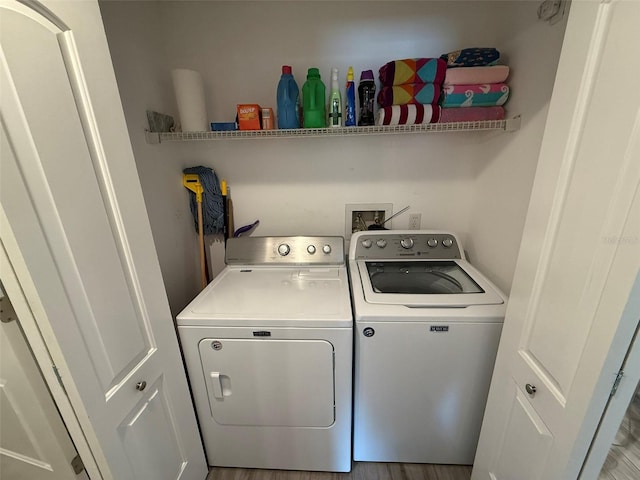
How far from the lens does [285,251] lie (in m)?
1.85

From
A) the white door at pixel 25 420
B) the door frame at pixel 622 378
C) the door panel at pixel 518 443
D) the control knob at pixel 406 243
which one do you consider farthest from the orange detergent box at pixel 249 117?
the door panel at pixel 518 443

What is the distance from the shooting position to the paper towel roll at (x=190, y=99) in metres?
1.60

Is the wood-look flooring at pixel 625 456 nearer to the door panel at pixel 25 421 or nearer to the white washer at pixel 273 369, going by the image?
the white washer at pixel 273 369

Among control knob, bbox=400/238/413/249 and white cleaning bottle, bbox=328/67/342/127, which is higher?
white cleaning bottle, bbox=328/67/342/127

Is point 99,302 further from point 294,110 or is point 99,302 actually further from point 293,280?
point 294,110

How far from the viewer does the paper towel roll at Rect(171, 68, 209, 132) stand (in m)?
1.60

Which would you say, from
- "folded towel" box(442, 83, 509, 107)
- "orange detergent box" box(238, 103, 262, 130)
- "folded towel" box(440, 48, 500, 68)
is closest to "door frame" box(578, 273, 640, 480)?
"folded towel" box(442, 83, 509, 107)

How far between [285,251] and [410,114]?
1142 mm

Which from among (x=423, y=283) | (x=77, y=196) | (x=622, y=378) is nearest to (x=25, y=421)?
(x=77, y=196)

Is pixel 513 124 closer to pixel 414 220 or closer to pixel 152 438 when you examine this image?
pixel 414 220

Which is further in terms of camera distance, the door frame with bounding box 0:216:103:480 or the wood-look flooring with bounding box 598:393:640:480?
the wood-look flooring with bounding box 598:393:640:480

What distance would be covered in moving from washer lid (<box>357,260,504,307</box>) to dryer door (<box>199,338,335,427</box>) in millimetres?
440

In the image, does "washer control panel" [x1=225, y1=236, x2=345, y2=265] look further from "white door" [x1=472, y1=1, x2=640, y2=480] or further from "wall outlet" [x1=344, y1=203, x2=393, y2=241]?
"white door" [x1=472, y1=1, x2=640, y2=480]

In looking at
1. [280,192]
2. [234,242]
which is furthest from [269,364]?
[280,192]
